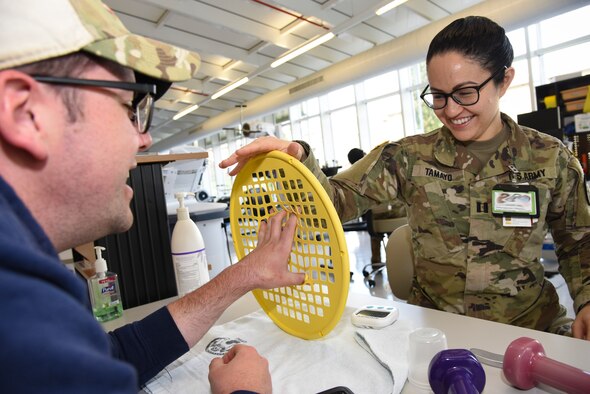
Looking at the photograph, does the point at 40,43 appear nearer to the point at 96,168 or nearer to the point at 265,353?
the point at 96,168

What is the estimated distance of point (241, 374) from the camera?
618 mm

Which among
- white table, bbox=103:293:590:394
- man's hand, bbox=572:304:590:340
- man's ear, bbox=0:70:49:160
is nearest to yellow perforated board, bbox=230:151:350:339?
white table, bbox=103:293:590:394

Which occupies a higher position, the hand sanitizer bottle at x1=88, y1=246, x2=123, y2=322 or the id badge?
the id badge

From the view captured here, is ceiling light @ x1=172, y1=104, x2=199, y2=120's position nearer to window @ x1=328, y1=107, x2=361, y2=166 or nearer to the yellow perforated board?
window @ x1=328, y1=107, x2=361, y2=166

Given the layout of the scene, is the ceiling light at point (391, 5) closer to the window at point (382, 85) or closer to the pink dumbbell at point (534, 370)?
the window at point (382, 85)

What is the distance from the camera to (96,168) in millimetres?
490

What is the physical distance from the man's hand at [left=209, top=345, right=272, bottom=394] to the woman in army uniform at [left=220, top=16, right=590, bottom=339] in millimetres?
540

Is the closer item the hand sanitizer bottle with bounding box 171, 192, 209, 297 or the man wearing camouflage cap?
the man wearing camouflage cap

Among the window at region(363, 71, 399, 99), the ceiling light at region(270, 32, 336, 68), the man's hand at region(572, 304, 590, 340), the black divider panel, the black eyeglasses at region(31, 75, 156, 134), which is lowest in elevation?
the man's hand at region(572, 304, 590, 340)

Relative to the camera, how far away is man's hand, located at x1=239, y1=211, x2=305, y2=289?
0.79 metres

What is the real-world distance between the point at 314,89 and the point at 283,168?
7.06 metres

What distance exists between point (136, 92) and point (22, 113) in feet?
0.53

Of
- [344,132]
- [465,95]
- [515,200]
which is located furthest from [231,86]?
[515,200]

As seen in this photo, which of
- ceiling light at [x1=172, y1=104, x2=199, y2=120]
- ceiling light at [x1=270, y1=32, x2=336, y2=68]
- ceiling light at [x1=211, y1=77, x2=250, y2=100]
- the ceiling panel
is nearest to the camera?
the ceiling panel
